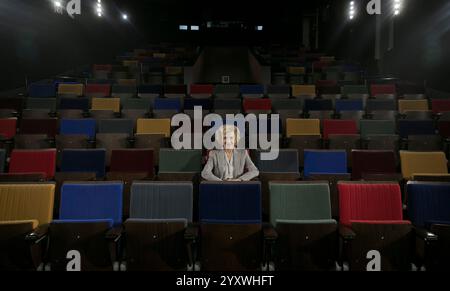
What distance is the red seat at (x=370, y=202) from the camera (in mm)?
3057

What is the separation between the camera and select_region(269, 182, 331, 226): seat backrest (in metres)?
3.05

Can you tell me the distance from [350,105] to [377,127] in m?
1.11

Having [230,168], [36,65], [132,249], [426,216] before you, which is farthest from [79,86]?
[426,216]

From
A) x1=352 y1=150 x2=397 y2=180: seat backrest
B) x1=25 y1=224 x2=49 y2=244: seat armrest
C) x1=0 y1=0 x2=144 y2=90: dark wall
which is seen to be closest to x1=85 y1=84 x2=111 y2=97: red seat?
x1=0 y1=0 x2=144 y2=90: dark wall

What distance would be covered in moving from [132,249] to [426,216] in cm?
181

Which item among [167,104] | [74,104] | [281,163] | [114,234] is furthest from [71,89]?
[114,234]

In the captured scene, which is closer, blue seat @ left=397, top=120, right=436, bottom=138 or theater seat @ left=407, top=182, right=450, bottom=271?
theater seat @ left=407, top=182, right=450, bottom=271

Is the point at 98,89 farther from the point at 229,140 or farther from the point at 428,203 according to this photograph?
the point at 428,203

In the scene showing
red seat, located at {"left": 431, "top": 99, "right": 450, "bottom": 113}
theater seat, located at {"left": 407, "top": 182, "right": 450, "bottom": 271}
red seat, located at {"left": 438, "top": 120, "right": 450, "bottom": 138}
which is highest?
red seat, located at {"left": 431, "top": 99, "right": 450, "bottom": 113}

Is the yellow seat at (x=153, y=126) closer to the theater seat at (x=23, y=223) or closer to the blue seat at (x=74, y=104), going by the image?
the blue seat at (x=74, y=104)

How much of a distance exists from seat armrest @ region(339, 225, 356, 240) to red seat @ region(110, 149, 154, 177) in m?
2.02

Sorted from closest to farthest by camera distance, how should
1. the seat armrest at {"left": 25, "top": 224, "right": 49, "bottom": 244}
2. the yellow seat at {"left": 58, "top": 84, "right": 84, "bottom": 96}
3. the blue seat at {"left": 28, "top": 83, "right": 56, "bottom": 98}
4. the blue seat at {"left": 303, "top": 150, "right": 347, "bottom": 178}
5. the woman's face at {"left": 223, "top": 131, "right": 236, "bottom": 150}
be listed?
the seat armrest at {"left": 25, "top": 224, "right": 49, "bottom": 244}, the woman's face at {"left": 223, "top": 131, "right": 236, "bottom": 150}, the blue seat at {"left": 303, "top": 150, "right": 347, "bottom": 178}, the blue seat at {"left": 28, "top": 83, "right": 56, "bottom": 98}, the yellow seat at {"left": 58, "top": 84, "right": 84, "bottom": 96}

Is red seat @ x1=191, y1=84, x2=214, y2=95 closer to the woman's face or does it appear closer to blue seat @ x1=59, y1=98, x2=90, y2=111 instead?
blue seat @ x1=59, y1=98, x2=90, y2=111

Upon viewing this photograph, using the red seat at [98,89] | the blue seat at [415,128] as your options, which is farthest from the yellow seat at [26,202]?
the red seat at [98,89]
